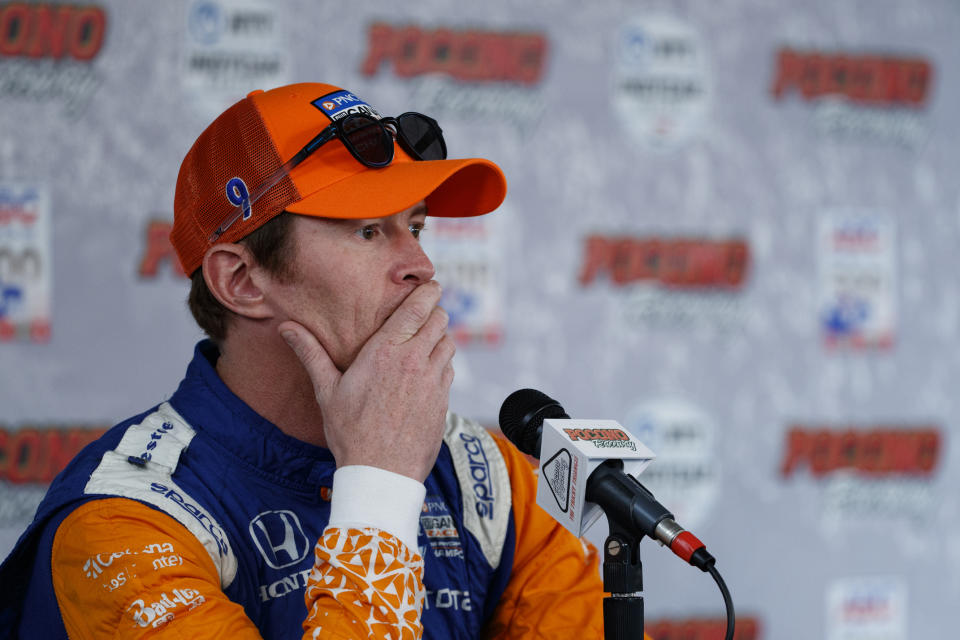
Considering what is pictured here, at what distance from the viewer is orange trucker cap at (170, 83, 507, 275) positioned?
100cm

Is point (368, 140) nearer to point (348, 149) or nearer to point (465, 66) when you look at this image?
point (348, 149)

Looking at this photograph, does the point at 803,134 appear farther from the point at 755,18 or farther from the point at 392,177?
the point at 392,177

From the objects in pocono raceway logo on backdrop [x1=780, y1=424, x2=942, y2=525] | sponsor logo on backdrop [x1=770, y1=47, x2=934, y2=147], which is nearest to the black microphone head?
pocono raceway logo on backdrop [x1=780, y1=424, x2=942, y2=525]

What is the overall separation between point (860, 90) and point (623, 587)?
6.71ft

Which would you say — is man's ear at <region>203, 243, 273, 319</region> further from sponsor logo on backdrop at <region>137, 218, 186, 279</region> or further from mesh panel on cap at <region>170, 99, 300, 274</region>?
sponsor logo on backdrop at <region>137, 218, 186, 279</region>

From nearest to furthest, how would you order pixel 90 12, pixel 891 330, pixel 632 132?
pixel 90 12, pixel 632 132, pixel 891 330

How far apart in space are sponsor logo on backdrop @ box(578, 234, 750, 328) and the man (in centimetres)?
107

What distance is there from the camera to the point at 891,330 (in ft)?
7.98

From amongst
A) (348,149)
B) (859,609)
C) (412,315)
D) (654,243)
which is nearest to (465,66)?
(654,243)

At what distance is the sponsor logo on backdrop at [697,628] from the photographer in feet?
7.52

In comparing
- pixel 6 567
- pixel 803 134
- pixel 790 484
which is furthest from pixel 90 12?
pixel 790 484

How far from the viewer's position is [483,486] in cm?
116

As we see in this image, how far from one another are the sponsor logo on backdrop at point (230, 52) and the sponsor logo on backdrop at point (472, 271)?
0.53 meters

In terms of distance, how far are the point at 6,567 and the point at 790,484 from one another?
6.38 ft
